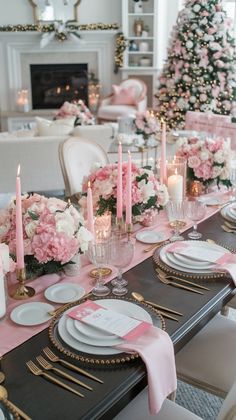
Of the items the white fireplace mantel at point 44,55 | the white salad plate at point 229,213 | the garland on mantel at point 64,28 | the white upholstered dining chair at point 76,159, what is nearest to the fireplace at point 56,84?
the white fireplace mantel at point 44,55

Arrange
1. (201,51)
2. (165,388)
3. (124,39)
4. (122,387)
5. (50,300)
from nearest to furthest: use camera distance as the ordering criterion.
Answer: (122,387) < (165,388) < (50,300) < (201,51) < (124,39)

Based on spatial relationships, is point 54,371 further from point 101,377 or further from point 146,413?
point 146,413

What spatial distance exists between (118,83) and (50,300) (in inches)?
282

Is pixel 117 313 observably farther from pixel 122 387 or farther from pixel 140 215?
pixel 140 215

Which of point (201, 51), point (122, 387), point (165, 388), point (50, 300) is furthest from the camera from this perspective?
point (201, 51)

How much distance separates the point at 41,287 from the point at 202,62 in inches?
206

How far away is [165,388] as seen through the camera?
104 cm

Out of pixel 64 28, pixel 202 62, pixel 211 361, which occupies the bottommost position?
pixel 211 361

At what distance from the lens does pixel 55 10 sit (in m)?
7.54

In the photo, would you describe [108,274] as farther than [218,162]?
No

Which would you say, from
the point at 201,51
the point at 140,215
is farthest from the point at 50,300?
the point at 201,51

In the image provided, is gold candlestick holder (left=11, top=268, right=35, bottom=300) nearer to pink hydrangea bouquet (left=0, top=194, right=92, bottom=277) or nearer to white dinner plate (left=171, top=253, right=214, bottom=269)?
pink hydrangea bouquet (left=0, top=194, right=92, bottom=277)

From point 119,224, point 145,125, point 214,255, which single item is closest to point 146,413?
point 214,255

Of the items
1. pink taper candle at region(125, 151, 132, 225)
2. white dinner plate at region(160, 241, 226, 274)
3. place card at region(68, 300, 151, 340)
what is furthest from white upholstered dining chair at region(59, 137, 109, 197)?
place card at region(68, 300, 151, 340)
